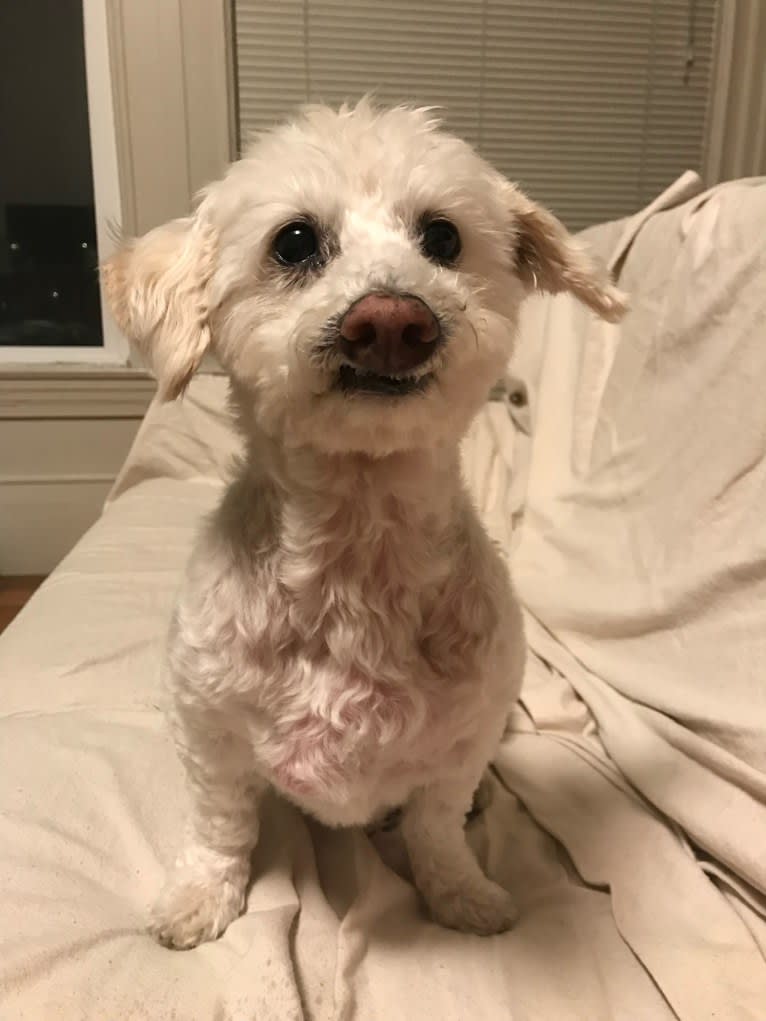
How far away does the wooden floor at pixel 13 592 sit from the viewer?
2281 mm

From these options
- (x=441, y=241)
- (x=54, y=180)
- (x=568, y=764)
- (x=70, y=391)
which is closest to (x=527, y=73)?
(x=54, y=180)

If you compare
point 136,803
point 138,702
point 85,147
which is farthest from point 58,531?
point 136,803

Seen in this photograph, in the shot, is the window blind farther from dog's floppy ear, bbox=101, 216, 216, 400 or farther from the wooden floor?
dog's floppy ear, bbox=101, 216, 216, 400

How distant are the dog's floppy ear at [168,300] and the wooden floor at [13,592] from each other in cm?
159

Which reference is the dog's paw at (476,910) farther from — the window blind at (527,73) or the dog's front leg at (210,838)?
the window blind at (527,73)

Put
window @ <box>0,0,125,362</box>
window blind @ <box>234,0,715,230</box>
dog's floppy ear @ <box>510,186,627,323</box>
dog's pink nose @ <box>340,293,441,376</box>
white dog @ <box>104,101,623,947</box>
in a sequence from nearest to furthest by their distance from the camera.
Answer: dog's pink nose @ <box>340,293,441,376</box>, white dog @ <box>104,101,623,947</box>, dog's floppy ear @ <box>510,186,627,323</box>, window blind @ <box>234,0,715,230</box>, window @ <box>0,0,125,362</box>

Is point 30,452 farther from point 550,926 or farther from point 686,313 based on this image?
point 550,926

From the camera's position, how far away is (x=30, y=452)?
8.11 ft

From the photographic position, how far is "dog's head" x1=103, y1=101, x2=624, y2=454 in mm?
670

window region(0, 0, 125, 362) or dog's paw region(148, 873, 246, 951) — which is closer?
dog's paw region(148, 873, 246, 951)

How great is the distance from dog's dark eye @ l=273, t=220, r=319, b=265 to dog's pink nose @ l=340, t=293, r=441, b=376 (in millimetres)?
150

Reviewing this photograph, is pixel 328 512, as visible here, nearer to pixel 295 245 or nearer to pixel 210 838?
pixel 295 245

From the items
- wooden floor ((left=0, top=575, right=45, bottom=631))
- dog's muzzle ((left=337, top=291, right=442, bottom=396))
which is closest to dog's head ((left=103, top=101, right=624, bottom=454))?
dog's muzzle ((left=337, top=291, right=442, bottom=396))

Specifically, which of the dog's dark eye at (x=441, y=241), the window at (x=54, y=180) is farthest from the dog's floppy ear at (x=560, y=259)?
the window at (x=54, y=180)
